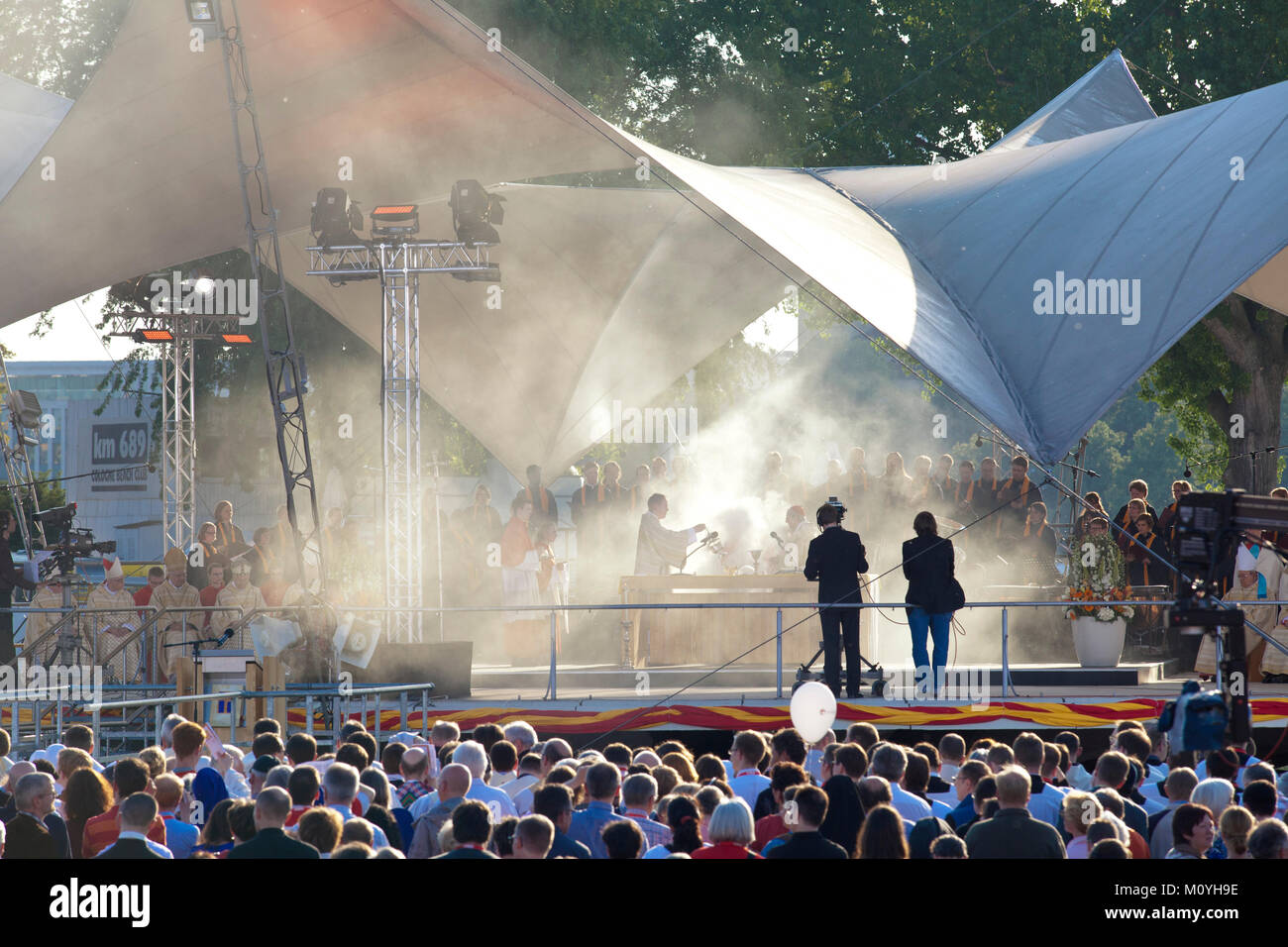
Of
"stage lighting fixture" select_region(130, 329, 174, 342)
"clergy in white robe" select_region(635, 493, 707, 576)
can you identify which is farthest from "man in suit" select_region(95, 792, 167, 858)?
"stage lighting fixture" select_region(130, 329, 174, 342)

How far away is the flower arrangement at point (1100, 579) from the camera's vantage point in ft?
49.6

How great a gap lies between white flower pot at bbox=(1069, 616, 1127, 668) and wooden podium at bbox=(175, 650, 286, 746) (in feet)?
25.9

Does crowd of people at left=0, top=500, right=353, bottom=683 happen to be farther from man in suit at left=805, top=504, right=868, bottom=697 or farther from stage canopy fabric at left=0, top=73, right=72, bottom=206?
man in suit at left=805, top=504, right=868, bottom=697

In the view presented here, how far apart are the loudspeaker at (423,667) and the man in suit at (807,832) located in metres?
9.05

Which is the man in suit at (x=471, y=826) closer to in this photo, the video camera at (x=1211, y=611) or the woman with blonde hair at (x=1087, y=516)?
the video camera at (x=1211, y=611)

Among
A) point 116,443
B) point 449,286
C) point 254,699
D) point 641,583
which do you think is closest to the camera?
point 254,699

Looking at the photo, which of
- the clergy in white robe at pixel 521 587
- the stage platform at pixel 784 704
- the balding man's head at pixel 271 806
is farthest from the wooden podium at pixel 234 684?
the balding man's head at pixel 271 806

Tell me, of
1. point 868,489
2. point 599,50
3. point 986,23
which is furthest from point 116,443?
point 868,489

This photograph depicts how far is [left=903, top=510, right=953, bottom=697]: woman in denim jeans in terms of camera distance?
1399 cm

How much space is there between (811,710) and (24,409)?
605 inches

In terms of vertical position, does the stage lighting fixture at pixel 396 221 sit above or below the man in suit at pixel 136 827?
above

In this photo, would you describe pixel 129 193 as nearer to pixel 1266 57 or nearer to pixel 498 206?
pixel 498 206
